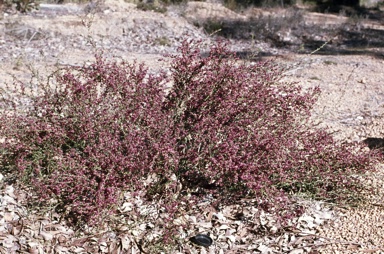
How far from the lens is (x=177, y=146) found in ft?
12.3

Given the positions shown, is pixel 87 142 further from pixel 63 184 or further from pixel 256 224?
pixel 256 224

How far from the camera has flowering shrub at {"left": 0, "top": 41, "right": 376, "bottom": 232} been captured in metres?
3.33

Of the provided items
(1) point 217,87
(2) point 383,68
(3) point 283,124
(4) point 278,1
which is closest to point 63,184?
(1) point 217,87

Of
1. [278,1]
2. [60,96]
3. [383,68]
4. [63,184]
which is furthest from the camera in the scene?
[278,1]

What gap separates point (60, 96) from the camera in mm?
3883

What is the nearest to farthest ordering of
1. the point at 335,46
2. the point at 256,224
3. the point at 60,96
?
the point at 256,224 → the point at 60,96 → the point at 335,46

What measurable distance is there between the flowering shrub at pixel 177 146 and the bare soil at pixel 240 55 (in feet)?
0.73

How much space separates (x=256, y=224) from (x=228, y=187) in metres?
0.35

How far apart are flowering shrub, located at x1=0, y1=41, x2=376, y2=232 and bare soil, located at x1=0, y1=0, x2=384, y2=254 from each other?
22 centimetres

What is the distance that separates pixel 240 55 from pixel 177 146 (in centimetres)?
579

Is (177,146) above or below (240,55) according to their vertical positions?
above

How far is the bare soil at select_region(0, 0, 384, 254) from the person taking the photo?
3328 millimetres

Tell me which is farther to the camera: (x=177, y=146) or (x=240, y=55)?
(x=240, y=55)

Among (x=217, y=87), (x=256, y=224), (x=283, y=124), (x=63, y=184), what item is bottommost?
(x=256, y=224)
